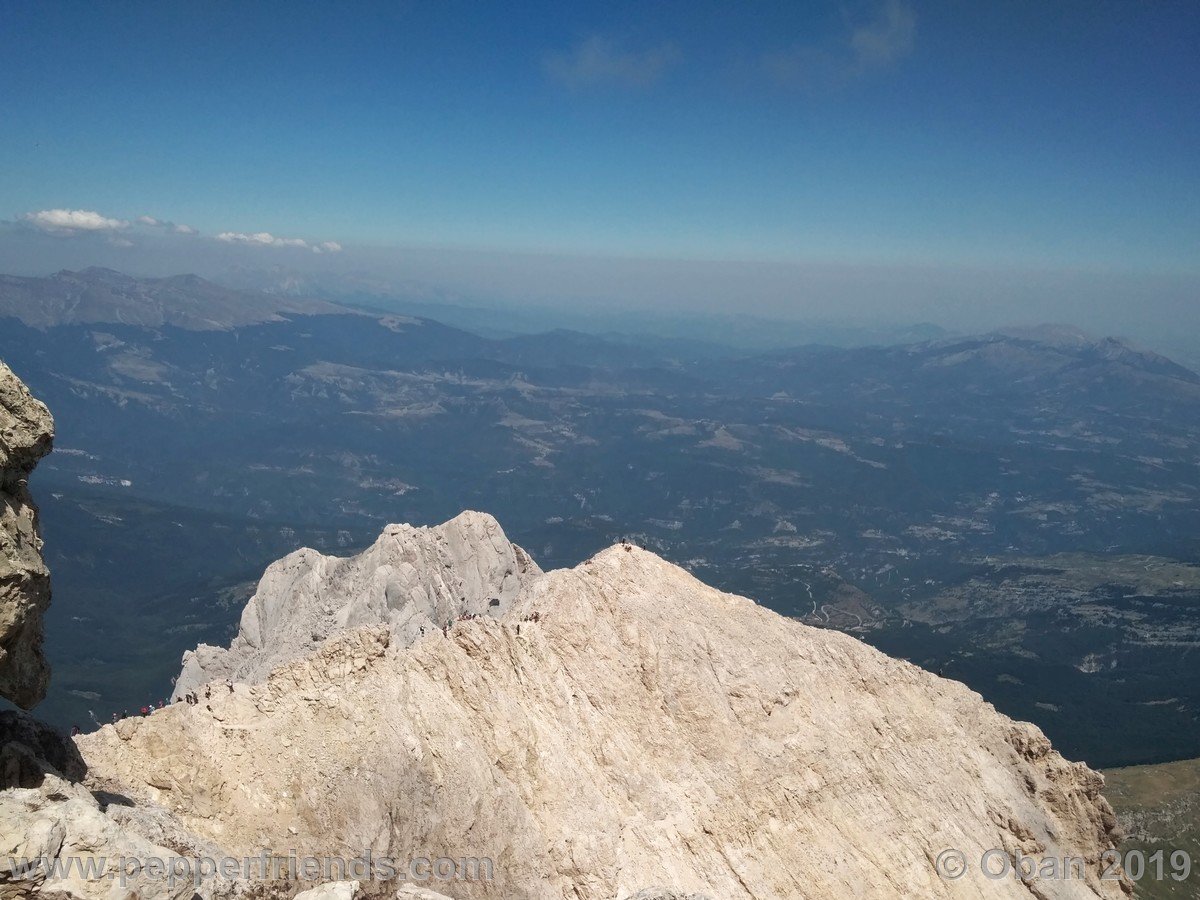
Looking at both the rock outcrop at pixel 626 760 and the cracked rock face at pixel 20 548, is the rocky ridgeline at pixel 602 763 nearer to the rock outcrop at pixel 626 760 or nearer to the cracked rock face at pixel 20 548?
the rock outcrop at pixel 626 760

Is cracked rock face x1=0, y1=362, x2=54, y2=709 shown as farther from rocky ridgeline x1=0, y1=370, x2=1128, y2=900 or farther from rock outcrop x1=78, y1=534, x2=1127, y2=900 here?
rock outcrop x1=78, y1=534, x2=1127, y2=900

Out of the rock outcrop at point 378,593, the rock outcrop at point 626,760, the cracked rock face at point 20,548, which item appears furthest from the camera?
the rock outcrop at point 378,593

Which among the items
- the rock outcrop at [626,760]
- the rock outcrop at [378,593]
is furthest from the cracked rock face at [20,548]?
the rock outcrop at [378,593]

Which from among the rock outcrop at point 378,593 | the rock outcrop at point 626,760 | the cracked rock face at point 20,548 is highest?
the cracked rock face at point 20,548

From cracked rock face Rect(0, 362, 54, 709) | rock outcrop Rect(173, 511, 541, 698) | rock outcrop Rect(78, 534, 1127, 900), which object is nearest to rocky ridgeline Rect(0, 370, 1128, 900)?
rock outcrop Rect(78, 534, 1127, 900)

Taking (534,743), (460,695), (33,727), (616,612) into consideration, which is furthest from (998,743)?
(33,727)

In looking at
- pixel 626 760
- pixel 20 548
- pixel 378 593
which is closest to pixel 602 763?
pixel 626 760

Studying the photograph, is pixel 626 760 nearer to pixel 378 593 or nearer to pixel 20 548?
pixel 20 548

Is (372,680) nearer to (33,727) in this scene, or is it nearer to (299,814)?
(299,814)
